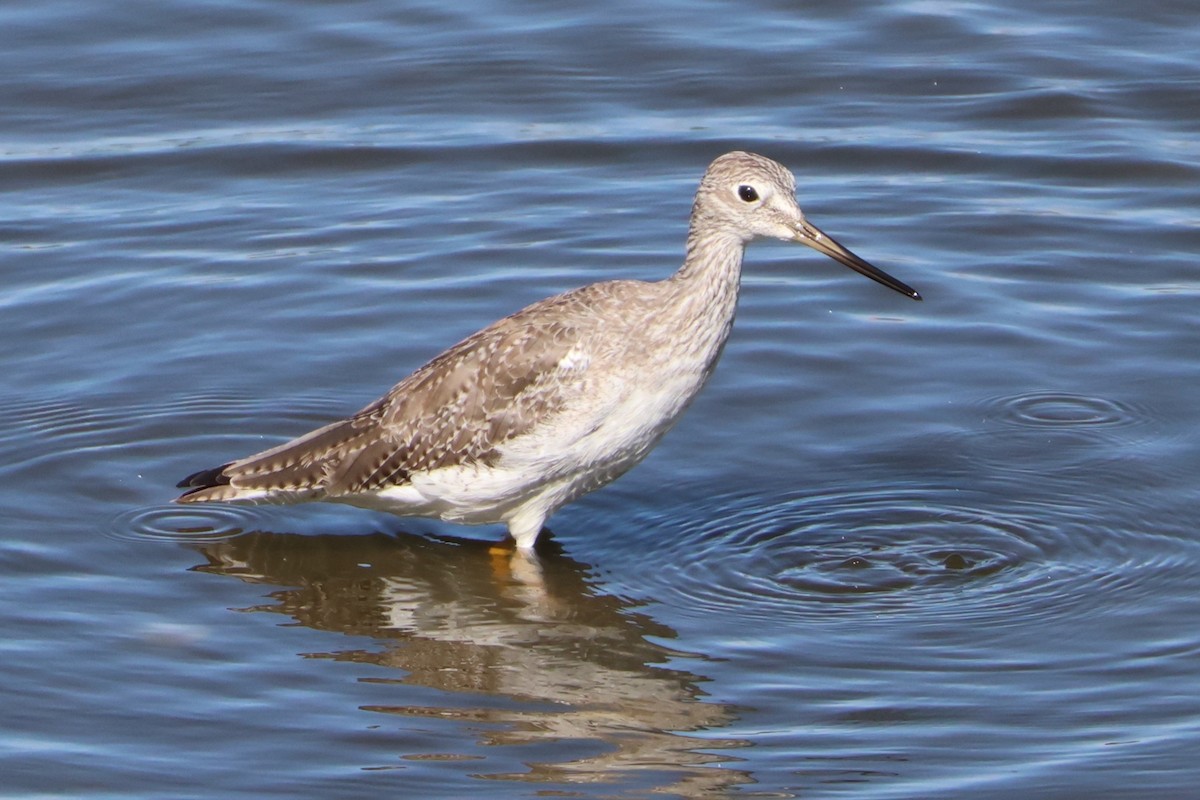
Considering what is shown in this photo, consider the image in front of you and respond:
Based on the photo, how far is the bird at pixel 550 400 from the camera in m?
8.97

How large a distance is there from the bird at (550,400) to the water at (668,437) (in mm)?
402

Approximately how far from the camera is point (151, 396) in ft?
35.8

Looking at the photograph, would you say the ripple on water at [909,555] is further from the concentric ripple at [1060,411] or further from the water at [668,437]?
the concentric ripple at [1060,411]

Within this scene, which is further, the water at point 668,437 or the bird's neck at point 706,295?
the bird's neck at point 706,295

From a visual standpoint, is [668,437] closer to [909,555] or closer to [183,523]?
[909,555]

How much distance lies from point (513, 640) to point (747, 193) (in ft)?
7.52

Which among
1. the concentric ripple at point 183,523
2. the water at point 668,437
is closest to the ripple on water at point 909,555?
the water at point 668,437

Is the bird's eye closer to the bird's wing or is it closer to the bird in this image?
the bird

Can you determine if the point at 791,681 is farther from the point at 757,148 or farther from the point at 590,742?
the point at 757,148

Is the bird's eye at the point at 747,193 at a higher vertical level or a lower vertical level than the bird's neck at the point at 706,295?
higher

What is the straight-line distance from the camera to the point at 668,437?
10.7 meters

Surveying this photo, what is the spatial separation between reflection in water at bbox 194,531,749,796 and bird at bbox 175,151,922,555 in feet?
0.90

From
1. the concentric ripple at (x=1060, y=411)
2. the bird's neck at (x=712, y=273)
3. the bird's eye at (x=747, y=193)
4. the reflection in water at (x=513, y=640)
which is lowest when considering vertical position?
the reflection in water at (x=513, y=640)

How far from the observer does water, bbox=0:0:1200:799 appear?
25.6ft
